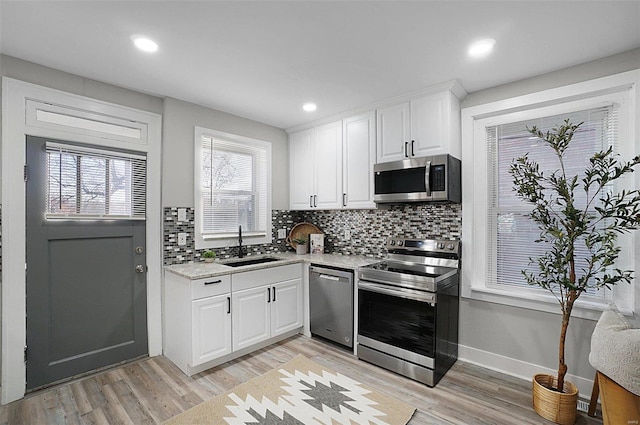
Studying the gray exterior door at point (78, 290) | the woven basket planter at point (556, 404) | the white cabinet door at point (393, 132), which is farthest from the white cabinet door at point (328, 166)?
the woven basket planter at point (556, 404)

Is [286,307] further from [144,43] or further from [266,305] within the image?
[144,43]

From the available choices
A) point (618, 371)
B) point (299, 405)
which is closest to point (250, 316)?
point (299, 405)

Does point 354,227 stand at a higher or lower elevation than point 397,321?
higher

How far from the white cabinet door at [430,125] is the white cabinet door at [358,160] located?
474 millimetres

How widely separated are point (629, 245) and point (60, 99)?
4.55 m

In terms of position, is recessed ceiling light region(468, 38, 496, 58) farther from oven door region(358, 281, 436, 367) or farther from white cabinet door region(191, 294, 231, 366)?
white cabinet door region(191, 294, 231, 366)

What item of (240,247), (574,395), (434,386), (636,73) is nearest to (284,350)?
(240,247)

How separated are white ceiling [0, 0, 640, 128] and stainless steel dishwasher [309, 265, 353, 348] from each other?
189 centimetres

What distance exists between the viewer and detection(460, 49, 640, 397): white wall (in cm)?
233

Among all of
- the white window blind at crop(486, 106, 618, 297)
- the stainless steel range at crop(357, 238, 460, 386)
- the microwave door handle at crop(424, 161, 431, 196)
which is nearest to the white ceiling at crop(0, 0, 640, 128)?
the white window blind at crop(486, 106, 618, 297)

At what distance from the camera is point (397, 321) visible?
2.71m

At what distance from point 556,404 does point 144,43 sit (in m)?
3.72

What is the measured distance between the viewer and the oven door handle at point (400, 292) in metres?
2.47

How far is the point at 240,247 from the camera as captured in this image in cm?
352
